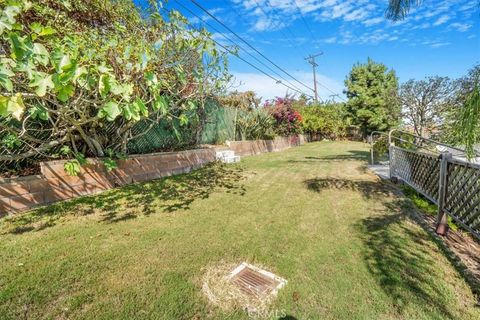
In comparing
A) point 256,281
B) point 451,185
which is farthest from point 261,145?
point 256,281

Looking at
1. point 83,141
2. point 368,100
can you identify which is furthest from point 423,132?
point 368,100

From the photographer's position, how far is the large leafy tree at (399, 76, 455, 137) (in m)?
7.28

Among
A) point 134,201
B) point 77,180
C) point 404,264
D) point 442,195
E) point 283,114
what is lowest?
point 404,264

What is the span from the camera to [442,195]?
3756mm

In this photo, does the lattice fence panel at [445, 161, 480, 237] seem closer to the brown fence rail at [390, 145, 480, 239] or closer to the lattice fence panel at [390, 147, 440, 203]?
the brown fence rail at [390, 145, 480, 239]

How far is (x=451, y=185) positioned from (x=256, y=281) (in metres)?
3.17

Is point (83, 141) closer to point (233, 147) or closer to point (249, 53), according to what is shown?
point (233, 147)

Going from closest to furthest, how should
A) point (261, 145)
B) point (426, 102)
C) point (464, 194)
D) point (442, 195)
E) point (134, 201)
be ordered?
point (464, 194), point (442, 195), point (134, 201), point (426, 102), point (261, 145)

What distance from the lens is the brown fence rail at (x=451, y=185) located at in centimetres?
313

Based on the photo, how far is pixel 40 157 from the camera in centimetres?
484

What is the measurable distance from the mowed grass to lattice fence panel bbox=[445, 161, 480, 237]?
1.65 ft

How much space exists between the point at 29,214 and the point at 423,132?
9.91 meters

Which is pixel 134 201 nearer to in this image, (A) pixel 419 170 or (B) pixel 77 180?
(B) pixel 77 180

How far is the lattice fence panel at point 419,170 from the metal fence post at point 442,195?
0.36 meters
